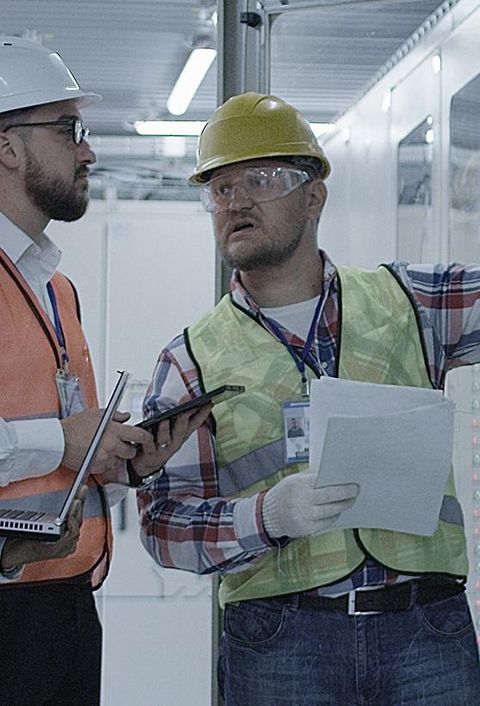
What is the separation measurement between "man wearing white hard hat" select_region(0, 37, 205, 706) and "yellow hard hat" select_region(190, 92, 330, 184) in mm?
224

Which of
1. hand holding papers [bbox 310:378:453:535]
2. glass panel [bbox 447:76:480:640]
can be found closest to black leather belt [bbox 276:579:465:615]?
hand holding papers [bbox 310:378:453:535]

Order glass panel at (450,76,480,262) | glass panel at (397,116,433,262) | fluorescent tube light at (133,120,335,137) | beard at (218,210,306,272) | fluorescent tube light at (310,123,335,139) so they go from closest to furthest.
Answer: beard at (218,210,306,272) < glass panel at (450,76,480,262) < glass panel at (397,116,433,262) < fluorescent tube light at (310,123,335,139) < fluorescent tube light at (133,120,335,137)

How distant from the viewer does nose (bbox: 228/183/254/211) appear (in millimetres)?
2148

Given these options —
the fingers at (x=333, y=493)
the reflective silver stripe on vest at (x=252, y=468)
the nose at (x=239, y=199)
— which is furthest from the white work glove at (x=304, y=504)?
the nose at (x=239, y=199)

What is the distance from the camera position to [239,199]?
2.15 metres

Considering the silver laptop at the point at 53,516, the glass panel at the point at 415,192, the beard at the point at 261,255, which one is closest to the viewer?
the silver laptop at the point at 53,516

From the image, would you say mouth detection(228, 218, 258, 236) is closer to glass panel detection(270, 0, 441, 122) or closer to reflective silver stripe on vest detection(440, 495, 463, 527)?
reflective silver stripe on vest detection(440, 495, 463, 527)

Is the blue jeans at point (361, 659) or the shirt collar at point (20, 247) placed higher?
the shirt collar at point (20, 247)

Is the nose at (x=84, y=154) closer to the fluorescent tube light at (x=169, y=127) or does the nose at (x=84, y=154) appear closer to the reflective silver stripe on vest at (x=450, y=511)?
the reflective silver stripe on vest at (x=450, y=511)

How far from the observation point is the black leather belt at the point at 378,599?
6.28ft

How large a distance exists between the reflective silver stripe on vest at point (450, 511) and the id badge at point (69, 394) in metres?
0.63

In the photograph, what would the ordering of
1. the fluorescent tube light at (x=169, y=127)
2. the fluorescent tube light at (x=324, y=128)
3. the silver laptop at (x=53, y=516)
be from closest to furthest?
the silver laptop at (x=53, y=516) → the fluorescent tube light at (x=324, y=128) → the fluorescent tube light at (x=169, y=127)

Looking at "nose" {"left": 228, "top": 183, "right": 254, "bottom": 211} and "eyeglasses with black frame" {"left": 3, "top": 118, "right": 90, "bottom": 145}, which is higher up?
"eyeglasses with black frame" {"left": 3, "top": 118, "right": 90, "bottom": 145}

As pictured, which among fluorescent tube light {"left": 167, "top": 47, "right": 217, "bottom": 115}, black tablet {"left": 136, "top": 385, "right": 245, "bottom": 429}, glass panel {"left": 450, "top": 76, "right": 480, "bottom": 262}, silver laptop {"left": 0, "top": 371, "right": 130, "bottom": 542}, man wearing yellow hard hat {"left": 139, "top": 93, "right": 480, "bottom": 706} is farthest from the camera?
fluorescent tube light {"left": 167, "top": 47, "right": 217, "bottom": 115}
